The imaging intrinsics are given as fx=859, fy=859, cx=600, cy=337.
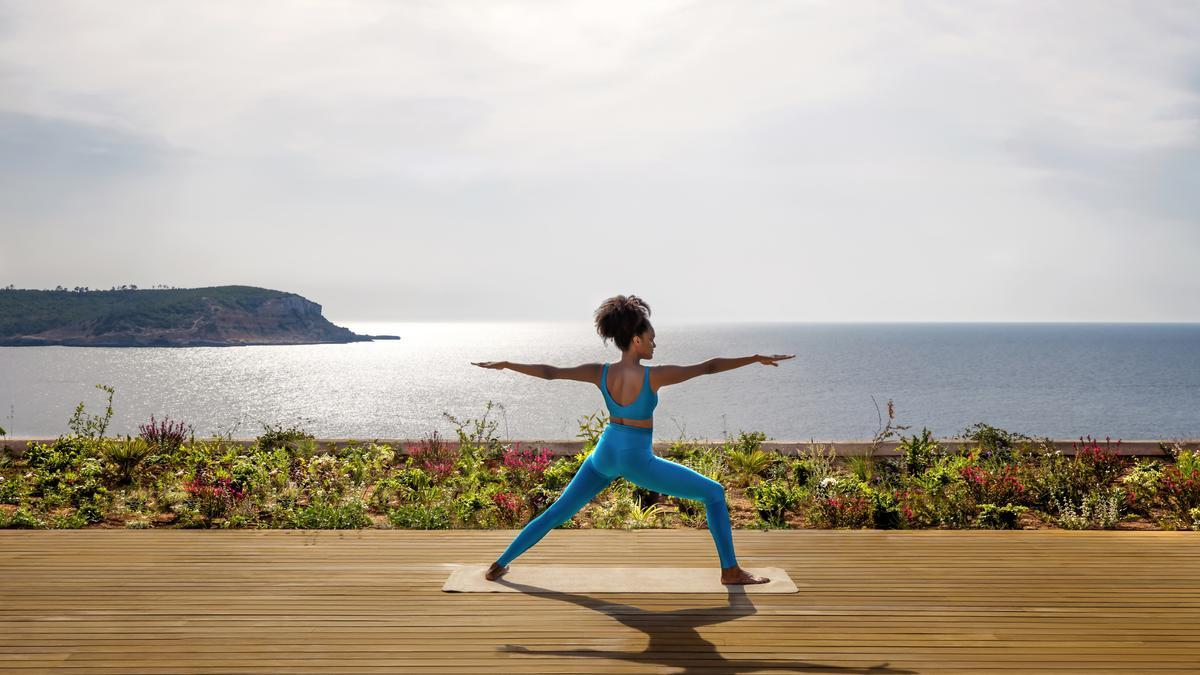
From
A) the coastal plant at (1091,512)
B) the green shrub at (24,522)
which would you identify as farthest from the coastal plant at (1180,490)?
the green shrub at (24,522)

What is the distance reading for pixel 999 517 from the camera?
759cm

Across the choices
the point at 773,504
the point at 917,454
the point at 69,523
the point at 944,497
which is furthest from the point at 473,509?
the point at 917,454

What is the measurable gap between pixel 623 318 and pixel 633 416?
1.91ft

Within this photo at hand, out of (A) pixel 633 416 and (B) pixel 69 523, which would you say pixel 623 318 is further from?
(B) pixel 69 523

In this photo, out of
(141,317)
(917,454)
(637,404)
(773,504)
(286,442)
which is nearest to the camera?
(637,404)

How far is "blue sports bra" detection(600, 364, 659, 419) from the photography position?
500 cm

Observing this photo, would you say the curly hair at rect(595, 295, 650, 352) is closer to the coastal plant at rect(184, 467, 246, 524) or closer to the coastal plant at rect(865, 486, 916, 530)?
the coastal plant at rect(865, 486, 916, 530)

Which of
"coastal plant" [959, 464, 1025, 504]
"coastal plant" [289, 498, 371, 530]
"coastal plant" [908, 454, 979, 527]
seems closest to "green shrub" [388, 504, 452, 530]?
"coastal plant" [289, 498, 371, 530]

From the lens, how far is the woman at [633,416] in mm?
5035

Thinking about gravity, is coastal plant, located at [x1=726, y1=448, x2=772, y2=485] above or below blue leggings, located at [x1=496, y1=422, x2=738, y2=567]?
below

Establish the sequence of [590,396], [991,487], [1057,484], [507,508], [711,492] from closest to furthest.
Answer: [711,492] → [507,508] → [991,487] → [1057,484] → [590,396]

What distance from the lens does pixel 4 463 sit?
1002 cm

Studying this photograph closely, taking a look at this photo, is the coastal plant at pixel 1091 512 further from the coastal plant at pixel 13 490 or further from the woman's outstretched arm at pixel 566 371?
the coastal plant at pixel 13 490

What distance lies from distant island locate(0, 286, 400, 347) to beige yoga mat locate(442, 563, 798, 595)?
155m
